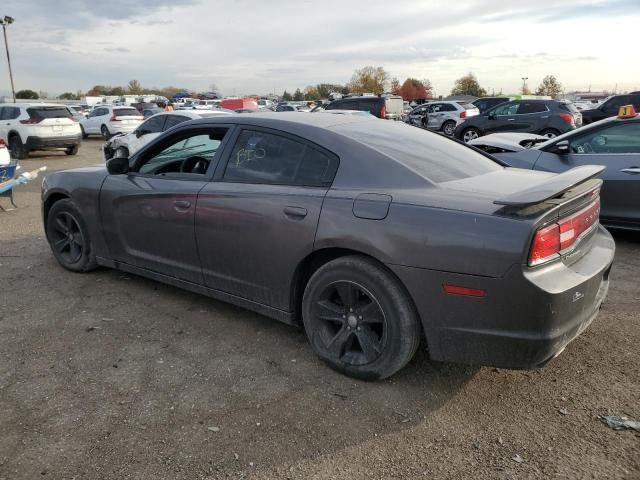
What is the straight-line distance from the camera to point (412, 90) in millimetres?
90750

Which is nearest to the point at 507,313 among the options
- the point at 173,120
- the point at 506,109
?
the point at 173,120

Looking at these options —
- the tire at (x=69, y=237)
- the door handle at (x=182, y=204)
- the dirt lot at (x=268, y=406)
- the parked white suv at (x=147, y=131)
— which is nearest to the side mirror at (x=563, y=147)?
the dirt lot at (x=268, y=406)

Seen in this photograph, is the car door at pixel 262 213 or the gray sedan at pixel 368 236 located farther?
the car door at pixel 262 213

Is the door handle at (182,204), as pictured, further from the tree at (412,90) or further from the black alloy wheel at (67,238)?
the tree at (412,90)

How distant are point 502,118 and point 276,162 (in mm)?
15432

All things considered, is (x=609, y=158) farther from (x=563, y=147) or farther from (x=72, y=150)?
(x=72, y=150)

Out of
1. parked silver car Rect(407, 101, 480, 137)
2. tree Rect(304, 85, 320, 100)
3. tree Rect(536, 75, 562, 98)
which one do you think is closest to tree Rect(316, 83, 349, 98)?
tree Rect(304, 85, 320, 100)

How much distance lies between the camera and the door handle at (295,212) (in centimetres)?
322

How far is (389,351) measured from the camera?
9.76 feet

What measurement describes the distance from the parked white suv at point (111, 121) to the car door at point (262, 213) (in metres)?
19.5

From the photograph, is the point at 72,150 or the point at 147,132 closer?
the point at 147,132

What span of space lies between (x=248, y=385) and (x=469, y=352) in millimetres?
1301

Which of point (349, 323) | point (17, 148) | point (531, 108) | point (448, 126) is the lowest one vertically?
point (349, 323)

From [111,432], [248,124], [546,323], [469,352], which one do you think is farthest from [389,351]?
[248,124]
